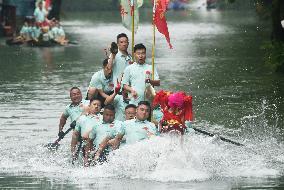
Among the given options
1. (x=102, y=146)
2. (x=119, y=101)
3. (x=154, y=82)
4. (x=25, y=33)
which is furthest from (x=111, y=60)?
(x=25, y=33)

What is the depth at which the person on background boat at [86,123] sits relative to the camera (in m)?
16.9

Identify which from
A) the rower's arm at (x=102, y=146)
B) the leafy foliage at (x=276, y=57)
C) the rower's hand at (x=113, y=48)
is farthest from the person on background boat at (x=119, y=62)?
the leafy foliage at (x=276, y=57)

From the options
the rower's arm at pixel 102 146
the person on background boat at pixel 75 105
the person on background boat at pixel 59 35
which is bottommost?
the person on background boat at pixel 59 35

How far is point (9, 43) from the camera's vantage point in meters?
46.4

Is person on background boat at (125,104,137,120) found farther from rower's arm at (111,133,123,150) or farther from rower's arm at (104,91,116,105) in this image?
rower's arm at (104,91,116,105)

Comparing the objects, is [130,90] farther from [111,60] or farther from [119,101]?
[111,60]

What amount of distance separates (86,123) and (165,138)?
74.6 inches

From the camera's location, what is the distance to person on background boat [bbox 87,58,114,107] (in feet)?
61.0

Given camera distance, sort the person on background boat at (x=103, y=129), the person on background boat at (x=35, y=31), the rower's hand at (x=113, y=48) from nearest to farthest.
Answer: the person on background boat at (x=103, y=129)
the rower's hand at (x=113, y=48)
the person on background boat at (x=35, y=31)

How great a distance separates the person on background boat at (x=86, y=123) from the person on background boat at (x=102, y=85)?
1296mm

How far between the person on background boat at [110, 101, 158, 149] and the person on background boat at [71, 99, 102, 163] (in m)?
0.77

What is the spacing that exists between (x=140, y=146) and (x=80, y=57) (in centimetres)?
2335

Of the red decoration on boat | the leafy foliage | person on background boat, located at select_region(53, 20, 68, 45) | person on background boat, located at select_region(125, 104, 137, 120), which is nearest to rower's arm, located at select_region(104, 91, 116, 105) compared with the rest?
person on background boat, located at select_region(125, 104, 137, 120)

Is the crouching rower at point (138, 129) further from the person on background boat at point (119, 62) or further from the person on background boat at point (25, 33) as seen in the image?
the person on background boat at point (25, 33)
